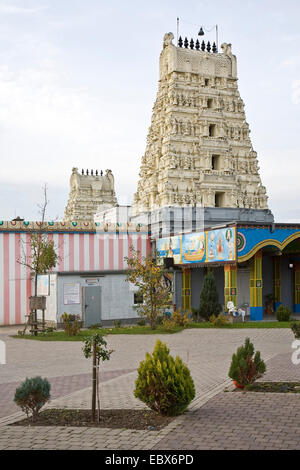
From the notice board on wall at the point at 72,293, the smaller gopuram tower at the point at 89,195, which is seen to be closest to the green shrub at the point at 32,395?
the notice board on wall at the point at 72,293

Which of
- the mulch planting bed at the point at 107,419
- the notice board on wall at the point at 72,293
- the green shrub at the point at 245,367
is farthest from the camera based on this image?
the notice board on wall at the point at 72,293

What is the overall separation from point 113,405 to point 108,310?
61.2 ft

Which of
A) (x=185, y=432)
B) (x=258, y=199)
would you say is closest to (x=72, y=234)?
(x=258, y=199)

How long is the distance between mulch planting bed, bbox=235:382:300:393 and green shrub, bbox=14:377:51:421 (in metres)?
3.91

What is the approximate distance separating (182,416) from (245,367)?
7.74 ft

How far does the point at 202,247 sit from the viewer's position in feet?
99.8

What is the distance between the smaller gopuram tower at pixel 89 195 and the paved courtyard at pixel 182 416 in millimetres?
49124

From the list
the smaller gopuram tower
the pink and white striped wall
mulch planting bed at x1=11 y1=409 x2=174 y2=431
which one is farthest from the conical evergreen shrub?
the smaller gopuram tower

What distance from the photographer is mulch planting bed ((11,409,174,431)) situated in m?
8.52

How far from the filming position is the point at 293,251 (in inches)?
1303

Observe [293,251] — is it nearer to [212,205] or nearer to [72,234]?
[212,205]

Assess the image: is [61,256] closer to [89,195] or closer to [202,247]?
[202,247]

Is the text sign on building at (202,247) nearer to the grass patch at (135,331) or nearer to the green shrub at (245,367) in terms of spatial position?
the grass patch at (135,331)

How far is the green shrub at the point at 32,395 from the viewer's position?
29.1 ft
